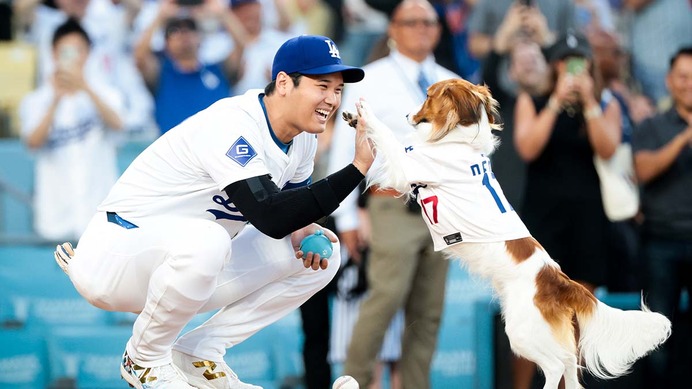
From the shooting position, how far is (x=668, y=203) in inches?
253

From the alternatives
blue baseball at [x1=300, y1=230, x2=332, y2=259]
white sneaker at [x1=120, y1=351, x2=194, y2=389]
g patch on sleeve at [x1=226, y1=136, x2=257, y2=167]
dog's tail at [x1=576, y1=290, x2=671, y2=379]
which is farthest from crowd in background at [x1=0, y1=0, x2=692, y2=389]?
g patch on sleeve at [x1=226, y1=136, x2=257, y2=167]

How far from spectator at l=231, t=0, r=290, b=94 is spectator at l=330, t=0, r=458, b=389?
1.64 meters

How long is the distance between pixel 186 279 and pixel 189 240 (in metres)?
0.16

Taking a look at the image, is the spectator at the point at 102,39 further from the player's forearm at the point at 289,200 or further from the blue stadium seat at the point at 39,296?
the player's forearm at the point at 289,200

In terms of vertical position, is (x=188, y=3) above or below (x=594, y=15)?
above

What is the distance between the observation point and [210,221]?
13.9 ft

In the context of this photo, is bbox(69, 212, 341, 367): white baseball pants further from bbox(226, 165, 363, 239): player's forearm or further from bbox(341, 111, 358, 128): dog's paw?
bbox(341, 111, 358, 128): dog's paw

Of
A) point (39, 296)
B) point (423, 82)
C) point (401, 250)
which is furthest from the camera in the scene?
point (39, 296)

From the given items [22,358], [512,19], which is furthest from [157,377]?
[512,19]

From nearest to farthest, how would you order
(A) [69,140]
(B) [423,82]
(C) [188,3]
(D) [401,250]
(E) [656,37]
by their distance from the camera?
(D) [401,250]
(B) [423,82]
(A) [69,140]
(C) [188,3]
(E) [656,37]

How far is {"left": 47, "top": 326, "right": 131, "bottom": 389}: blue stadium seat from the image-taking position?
6.80 m

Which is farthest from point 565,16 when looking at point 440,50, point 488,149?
point 488,149

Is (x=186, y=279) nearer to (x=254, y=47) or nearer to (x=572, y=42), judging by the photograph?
(x=572, y=42)

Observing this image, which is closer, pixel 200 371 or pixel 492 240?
pixel 492 240
